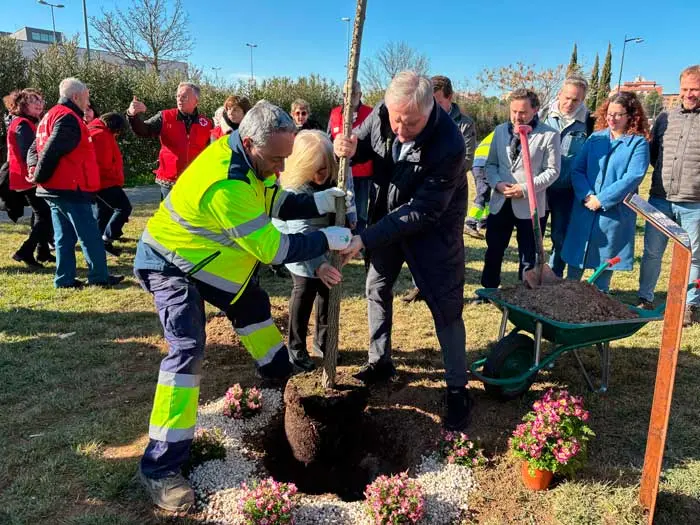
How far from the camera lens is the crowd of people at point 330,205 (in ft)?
8.57

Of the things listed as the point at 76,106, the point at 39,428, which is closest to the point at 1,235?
the point at 76,106

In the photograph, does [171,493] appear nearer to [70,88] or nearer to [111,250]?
[70,88]

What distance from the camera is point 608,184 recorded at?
187 inches

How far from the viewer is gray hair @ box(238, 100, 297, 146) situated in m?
2.56

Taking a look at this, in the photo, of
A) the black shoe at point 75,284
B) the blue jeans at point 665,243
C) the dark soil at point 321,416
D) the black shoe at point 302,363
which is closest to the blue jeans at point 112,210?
the black shoe at point 75,284

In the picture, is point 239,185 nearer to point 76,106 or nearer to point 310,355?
point 310,355

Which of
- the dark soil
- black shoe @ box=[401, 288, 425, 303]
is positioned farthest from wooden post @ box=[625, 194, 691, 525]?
black shoe @ box=[401, 288, 425, 303]

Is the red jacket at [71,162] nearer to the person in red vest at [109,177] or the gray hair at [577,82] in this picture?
the person in red vest at [109,177]

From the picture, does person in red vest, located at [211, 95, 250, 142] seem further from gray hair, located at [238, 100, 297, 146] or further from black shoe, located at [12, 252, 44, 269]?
gray hair, located at [238, 100, 297, 146]

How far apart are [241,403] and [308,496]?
83cm

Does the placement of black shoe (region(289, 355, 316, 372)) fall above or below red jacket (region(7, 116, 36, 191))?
below

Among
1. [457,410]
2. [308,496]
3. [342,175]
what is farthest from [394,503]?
[342,175]

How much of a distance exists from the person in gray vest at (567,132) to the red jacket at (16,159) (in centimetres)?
608

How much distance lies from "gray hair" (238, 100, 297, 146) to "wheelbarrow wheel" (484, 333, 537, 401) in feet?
6.80
